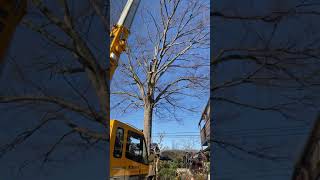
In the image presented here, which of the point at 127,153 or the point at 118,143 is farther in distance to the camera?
the point at 127,153

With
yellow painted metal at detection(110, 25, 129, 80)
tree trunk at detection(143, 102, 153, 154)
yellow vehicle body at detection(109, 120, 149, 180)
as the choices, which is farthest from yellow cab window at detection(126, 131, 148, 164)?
yellow painted metal at detection(110, 25, 129, 80)

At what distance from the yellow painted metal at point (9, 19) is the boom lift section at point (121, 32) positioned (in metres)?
0.51

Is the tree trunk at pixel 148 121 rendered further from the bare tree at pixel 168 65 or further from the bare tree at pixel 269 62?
the bare tree at pixel 269 62

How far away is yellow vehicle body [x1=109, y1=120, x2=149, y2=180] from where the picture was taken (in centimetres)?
258

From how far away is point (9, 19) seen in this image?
243 cm

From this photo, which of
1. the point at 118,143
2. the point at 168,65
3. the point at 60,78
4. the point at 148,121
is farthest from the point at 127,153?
the point at 168,65

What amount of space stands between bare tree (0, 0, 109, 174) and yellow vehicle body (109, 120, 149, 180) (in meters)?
0.14

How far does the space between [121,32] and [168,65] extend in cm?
38

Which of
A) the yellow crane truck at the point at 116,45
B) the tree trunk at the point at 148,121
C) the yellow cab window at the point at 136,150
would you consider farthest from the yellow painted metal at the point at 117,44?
the yellow cab window at the point at 136,150

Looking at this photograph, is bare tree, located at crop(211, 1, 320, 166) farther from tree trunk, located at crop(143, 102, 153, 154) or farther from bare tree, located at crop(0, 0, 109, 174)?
bare tree, located at crop(0, 0, 109, 174)

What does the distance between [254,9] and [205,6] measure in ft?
0.84

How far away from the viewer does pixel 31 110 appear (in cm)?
240

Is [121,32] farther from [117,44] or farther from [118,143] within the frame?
[118,143]

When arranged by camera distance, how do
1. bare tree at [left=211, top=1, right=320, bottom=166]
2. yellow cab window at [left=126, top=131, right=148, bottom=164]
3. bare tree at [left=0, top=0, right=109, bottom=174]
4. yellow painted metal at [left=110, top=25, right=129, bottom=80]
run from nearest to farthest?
bare tree at [left=211, top=1, right=320, bottom=166] → bare tree at [left=0, top=0, right=109, bottom=174] → yellow painted metal at [left=110, top=25, right=129, bottom=80] → yellow cab window at [left=126, top=131, right=148, bottom=164]
